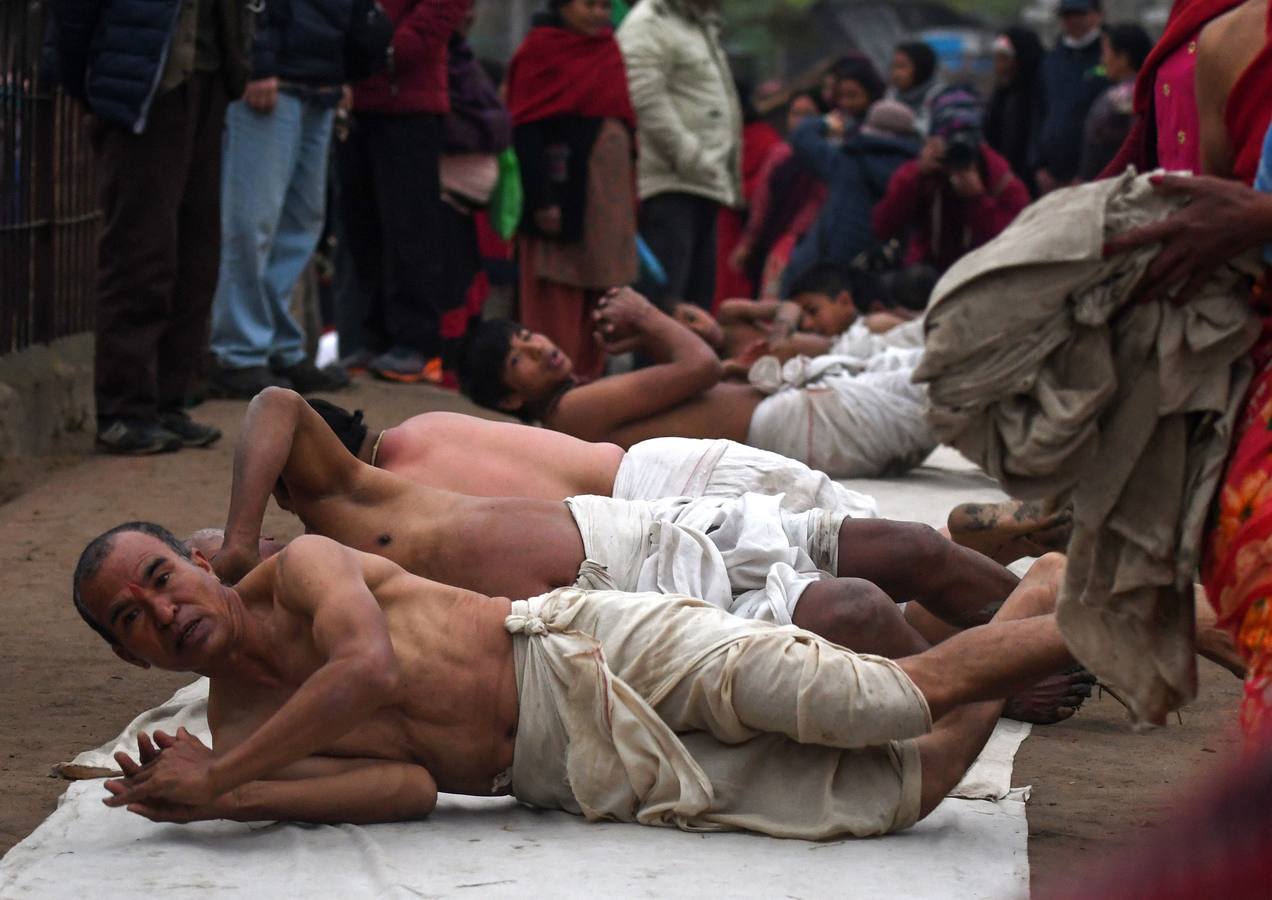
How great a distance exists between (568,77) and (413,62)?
0.86 m

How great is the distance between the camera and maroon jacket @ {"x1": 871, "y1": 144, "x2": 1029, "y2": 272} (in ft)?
31.9

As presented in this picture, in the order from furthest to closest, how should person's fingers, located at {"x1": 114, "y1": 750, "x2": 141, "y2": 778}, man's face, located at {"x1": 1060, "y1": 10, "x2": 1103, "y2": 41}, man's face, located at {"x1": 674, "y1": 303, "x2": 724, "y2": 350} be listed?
man's face, located at {"x1": 1060, "y1": 10, "x2": 1103, "y2": 41}
man's face, located at {"x1": 674, "y1": 303, "x2": 724, "y2": 350}
person's fingers, located at {"x1": 114, "y1": 750, "x2": 141, "y2": 778}

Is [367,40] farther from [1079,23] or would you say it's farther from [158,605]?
[1079,23]

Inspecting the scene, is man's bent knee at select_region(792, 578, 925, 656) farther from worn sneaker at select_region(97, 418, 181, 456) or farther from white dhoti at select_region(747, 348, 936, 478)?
worn sneaker at select_region(97, 418, 181, 456)

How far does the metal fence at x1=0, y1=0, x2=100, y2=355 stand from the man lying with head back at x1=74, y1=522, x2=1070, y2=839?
3868mm

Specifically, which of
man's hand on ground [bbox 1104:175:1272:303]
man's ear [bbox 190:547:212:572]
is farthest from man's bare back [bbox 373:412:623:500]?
man's hand on ground [bbox 1104:175:1272:303]

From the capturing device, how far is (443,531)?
3.62 m

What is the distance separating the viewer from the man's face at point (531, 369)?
5.23m

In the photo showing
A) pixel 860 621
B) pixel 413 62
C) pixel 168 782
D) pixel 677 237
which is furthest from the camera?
pixel 677 237

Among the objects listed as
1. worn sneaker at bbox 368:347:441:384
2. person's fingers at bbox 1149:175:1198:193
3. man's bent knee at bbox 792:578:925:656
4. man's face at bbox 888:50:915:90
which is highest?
person's fingers at bbox 1149:175:1198:193

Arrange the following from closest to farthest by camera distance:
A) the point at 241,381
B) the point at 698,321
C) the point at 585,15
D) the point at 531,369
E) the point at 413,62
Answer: the point at 531,369, the point at 698,321, the point at 241,381, the point at 413,62, the point at 585,15

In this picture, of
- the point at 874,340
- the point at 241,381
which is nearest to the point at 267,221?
the point at 241,381

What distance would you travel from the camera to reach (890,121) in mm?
10367

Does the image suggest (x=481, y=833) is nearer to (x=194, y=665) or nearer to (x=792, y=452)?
(x=194, y=665)
